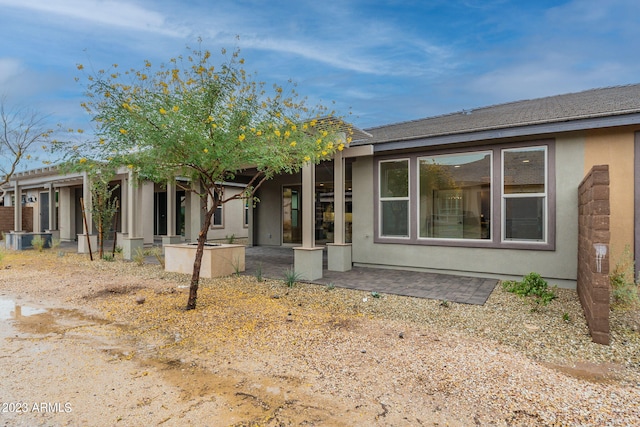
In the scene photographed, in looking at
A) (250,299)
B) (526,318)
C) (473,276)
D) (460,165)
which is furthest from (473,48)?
(250,299)

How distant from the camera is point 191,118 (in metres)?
4.31

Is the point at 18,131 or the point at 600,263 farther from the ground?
the point at 18,131

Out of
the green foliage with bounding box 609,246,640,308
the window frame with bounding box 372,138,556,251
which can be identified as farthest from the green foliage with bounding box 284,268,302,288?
the green foliage with bounding box 609,246,640,308

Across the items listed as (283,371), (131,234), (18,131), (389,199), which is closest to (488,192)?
(389,199)

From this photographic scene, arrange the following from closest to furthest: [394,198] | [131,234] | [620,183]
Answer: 1. [620,183]
2. [394,198]
3. [131,234]

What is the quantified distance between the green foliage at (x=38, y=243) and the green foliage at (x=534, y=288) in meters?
16.4

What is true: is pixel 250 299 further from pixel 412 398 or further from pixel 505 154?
pixel 505 154

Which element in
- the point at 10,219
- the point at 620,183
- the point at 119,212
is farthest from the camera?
the point at 10,219

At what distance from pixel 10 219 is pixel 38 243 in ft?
27.7

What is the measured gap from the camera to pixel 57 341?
3955mm

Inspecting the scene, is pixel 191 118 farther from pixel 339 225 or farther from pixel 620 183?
pixel 620 183

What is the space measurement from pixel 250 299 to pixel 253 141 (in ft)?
9.11

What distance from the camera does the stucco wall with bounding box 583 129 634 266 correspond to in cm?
579

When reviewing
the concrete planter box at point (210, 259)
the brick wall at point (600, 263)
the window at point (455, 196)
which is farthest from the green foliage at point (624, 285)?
the concrete planter box at point (210, 259)
